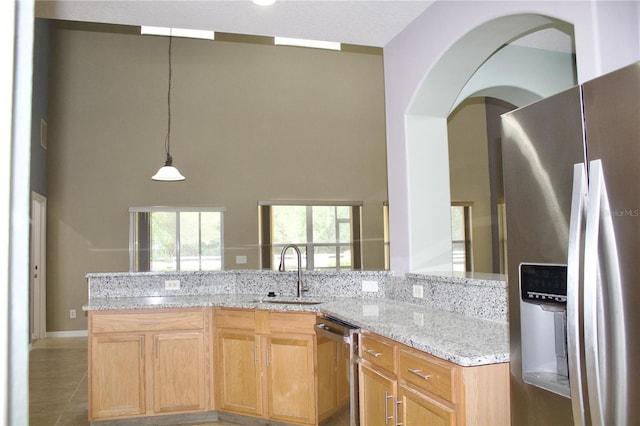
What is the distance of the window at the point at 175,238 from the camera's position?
324 inches

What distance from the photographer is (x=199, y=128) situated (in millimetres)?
8484

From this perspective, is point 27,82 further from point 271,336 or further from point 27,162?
point 271,336

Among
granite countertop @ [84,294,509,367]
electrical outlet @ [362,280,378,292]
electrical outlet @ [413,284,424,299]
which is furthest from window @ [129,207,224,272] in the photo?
electrical outlet @ [413,284,424,299]

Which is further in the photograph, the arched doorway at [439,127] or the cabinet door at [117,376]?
the cabinet door at [117,376]

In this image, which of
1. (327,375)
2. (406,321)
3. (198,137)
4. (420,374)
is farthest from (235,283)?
(198,137)

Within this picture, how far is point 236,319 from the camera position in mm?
3529

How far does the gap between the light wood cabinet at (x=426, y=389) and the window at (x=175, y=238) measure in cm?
619

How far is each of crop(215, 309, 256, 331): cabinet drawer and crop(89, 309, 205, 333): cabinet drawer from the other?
0.13m

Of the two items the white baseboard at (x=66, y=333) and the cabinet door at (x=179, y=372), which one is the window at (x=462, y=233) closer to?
the white baseboard at (x=66, y=333)

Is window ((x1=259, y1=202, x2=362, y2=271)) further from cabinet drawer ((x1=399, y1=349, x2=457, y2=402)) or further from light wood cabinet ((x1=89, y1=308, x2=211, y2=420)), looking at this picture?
cabinet drawer ((x1=399, y1=349, x2=457, y2=402))

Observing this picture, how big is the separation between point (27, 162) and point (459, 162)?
921cm

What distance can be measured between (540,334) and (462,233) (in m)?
7.94

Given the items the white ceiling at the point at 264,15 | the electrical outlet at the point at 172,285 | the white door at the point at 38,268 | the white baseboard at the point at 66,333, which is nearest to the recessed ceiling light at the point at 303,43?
the white door at the point at 38,268

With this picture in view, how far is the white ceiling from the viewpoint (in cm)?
316
